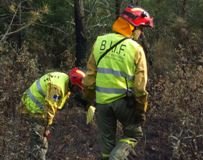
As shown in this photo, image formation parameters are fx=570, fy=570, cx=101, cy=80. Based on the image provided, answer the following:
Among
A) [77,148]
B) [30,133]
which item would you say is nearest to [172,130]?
[77,148]

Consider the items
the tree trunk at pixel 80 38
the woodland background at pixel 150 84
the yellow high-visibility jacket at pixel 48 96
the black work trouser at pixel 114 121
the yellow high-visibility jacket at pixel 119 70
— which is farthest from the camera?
the tree trunk at pixel 80 38

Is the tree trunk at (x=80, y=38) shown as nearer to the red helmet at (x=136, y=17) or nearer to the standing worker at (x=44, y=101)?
the standing worker at (x=44, y=101)

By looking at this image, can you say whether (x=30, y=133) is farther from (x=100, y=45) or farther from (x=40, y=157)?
(x=100, y=45)

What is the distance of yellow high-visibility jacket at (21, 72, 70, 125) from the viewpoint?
673cm

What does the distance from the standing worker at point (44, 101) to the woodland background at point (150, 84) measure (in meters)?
0.39

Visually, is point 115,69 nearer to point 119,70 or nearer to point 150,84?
point 119,70

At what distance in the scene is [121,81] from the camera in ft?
19.1

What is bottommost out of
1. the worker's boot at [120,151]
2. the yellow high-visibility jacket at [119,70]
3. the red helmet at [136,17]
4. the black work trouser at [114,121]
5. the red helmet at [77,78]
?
the worker's boot at [120,151]

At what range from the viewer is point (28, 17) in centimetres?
1427

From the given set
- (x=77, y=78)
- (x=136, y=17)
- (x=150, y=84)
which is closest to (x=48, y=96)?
(x=77, y=78)

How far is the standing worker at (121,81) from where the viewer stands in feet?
18.9

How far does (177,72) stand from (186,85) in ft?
1.75

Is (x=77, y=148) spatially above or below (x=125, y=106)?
below

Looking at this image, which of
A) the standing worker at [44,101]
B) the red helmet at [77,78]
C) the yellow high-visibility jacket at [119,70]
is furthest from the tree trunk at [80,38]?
the yellow high-visibility jacket at [119,70]
